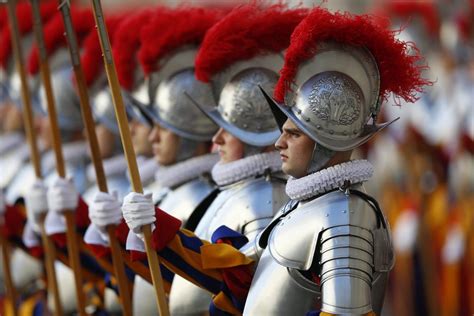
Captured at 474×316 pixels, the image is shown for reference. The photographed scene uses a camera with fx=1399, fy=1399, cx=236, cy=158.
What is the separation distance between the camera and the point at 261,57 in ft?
21.7

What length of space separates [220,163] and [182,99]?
27.9 inches

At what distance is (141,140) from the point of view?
809 centimetres

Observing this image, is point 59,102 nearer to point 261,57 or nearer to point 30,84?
point 30,84

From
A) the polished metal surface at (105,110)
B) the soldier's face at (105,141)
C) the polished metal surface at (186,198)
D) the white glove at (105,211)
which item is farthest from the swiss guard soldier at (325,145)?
the soldier's face at (105,141)

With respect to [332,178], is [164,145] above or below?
above

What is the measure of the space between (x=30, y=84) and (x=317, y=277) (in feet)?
16.3

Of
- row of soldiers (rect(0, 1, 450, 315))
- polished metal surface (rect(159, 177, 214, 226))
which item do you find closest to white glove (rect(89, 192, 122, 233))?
row of soldiers (rect(0, 1, 450, 315))

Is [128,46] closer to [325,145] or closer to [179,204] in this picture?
[179,204]

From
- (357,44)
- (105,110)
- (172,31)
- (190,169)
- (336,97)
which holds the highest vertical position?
(105,110)

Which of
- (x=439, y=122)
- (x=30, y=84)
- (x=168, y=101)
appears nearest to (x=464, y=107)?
(x=439, y=122)

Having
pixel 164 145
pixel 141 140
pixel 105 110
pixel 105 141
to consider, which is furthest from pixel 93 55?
pixel 164 145

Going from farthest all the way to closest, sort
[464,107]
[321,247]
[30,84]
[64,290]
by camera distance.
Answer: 1. [464,107]
2. [30,84]
3. [64,290]
4. [321,247]

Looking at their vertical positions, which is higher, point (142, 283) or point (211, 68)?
point (211, 68)

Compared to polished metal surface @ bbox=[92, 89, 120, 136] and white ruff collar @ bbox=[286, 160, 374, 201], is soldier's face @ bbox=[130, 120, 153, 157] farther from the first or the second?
white ruff collar @ bbox=[286, 160, 374, 201]
